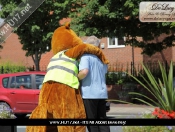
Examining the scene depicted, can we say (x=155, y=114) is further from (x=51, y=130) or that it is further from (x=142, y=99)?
(x=51, y=130)

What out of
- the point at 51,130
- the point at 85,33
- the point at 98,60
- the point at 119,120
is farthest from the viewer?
the point at 85,33

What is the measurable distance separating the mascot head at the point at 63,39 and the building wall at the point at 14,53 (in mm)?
226

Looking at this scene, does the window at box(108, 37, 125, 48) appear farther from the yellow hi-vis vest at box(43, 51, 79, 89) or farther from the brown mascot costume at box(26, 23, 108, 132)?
the yellow hi-vis vest at box(43, 51, 79, 89)

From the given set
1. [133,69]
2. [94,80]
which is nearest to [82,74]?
[94,80]

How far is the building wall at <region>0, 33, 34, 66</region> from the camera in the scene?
308 centimetres

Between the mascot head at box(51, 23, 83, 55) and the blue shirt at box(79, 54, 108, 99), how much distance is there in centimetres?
20

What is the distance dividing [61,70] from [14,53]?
372mm

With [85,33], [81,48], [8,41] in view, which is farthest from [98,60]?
[8,41]

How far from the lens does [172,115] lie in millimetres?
2594

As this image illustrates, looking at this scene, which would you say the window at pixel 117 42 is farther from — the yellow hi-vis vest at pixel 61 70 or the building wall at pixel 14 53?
the building wall at pixel 14 53

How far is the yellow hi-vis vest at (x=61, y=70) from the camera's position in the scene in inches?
128

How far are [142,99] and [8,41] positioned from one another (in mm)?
974

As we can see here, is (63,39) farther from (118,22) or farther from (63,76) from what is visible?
(118,22)

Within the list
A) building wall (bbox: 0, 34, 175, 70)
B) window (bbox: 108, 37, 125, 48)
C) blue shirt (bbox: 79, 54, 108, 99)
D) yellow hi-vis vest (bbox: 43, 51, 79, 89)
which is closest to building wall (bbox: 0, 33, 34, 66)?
building wall (bbox: 0, 34, 175, 70)
